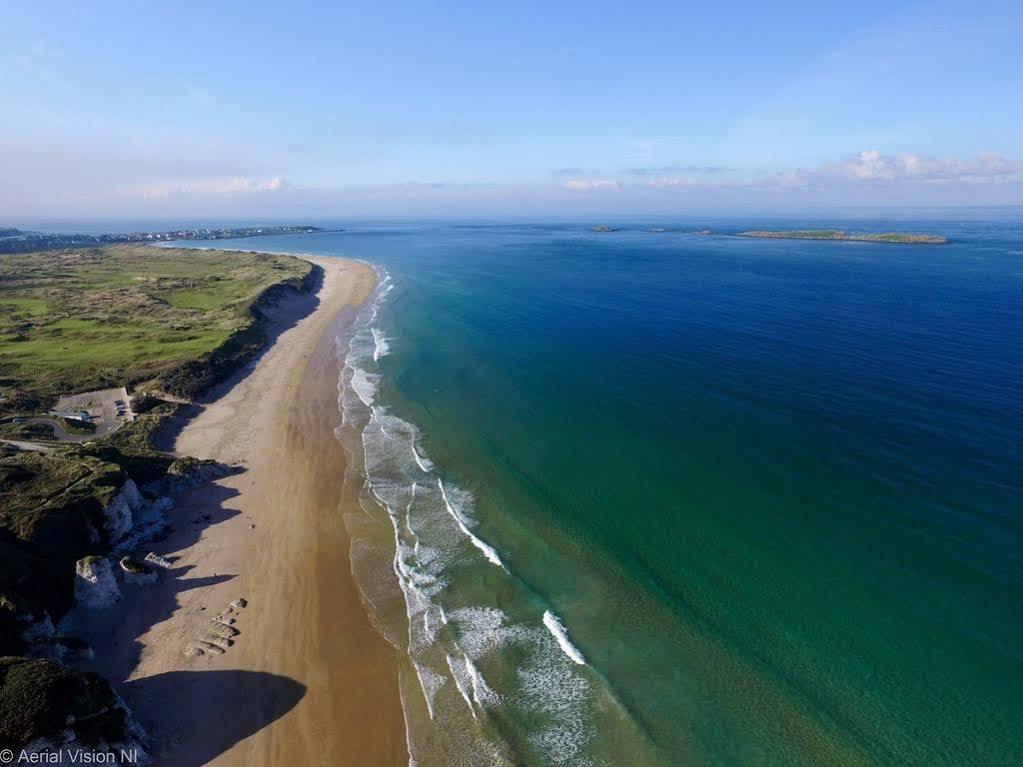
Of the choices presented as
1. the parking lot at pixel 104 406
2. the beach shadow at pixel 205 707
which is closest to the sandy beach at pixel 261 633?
the beach shadow at pixel 205 707

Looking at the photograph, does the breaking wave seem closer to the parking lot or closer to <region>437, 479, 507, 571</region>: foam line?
<region>437, 479, 507, 571</region>: foam line

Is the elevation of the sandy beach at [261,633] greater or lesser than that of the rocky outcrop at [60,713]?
lesser

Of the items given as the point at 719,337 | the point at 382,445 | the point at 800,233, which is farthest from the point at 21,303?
the point at 800,233

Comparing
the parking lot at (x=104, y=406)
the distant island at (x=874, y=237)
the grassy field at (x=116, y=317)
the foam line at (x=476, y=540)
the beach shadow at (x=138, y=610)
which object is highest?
the distant island at (x=874, y=237)

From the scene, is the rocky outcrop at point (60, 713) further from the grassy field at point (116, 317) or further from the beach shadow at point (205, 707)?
the grassy field at point (116, 317)

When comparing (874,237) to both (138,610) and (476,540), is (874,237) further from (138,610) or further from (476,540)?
(138,610)

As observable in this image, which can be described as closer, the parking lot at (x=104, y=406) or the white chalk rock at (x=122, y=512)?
the white chalk rock at (x=122, y=512)

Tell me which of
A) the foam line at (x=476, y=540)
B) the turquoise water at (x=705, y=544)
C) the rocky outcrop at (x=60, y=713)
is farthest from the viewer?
the foam line at (x=476, y=540)
